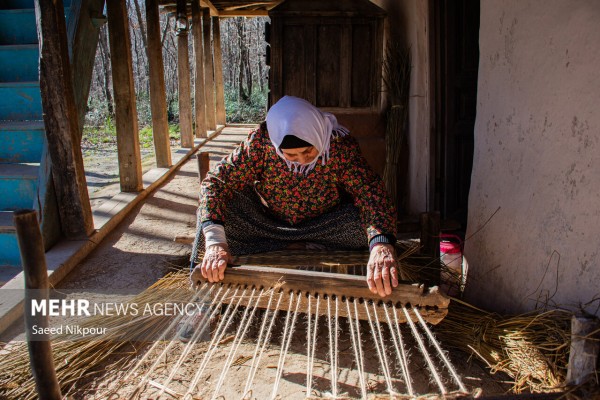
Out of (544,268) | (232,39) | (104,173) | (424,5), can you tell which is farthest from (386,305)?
(232,39)

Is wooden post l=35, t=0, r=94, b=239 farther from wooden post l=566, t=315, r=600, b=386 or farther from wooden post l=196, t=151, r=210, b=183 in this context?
wooden post l=566, t=315, r=600, b=386

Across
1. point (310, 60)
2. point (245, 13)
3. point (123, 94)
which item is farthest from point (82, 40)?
point (245, 13)

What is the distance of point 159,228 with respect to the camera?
3.70 meters

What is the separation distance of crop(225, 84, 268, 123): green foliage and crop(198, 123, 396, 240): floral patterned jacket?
11883 millimetres

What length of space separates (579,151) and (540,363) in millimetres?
750

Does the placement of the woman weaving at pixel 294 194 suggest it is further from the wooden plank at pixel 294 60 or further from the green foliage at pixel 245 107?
the green foliage at pixel 245 107

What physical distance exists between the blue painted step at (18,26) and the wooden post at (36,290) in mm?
2988

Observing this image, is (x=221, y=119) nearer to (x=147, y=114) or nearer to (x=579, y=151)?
(x=147, y=114)

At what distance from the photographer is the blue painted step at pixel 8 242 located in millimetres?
2932

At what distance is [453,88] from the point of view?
11.0 feet

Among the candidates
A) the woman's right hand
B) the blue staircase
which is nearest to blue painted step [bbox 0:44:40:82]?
the blue staircase

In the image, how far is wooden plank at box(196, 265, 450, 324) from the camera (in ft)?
5.35

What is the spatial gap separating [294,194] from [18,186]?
6.24ft

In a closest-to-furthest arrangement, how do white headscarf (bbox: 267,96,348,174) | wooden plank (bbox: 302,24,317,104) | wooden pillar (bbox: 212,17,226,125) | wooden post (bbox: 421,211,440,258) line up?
white headscarf (bbox: 267,96,348,174) → wooden post (bbox: 421,211,440,258) → wooden plank (bbox: 302,24,317,104) → wooden pillar (bbox: 212,17,226,125)
